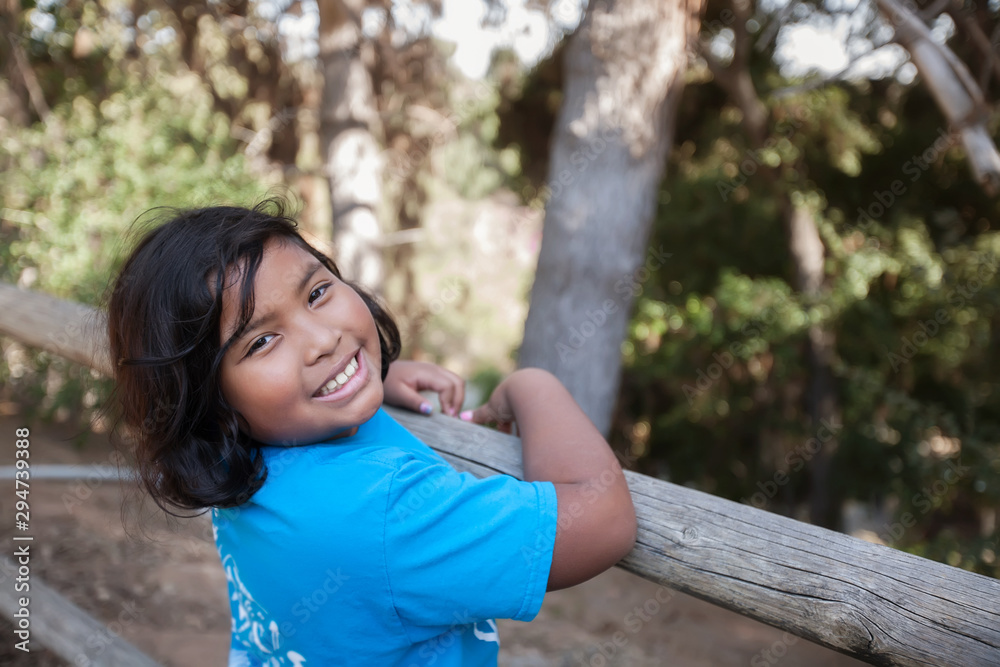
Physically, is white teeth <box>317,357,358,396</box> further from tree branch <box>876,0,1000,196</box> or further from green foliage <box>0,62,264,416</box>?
green foliage <box>0,62,264,416</box>

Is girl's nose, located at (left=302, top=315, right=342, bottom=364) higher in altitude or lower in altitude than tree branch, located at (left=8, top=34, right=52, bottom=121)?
higher

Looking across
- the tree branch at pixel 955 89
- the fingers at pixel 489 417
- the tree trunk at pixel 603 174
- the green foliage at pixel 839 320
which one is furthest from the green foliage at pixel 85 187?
the tree branch at pixel 955 89

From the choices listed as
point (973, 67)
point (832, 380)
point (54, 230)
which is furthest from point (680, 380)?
point (54, 230)

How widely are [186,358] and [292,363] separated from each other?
6.6 inches

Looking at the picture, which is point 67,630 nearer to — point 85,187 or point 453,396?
point 453,396

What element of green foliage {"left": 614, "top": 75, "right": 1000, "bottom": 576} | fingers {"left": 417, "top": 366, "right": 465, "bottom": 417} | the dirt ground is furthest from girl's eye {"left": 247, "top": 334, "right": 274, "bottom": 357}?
green foliage {"left": 614, "top": 75, "right": 1000, "bottom": 576}

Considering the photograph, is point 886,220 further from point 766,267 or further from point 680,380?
point 680,380

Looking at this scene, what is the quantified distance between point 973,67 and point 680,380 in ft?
8.34

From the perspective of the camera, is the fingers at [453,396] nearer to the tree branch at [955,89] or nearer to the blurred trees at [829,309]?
the tree branch at [955,89]

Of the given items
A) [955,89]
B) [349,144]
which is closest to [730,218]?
[955,89]

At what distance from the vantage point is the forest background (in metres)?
3.94

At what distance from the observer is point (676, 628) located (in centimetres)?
409

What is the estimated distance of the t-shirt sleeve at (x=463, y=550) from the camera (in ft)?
3.10

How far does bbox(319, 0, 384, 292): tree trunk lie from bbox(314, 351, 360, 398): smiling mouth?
4576 millimetres
